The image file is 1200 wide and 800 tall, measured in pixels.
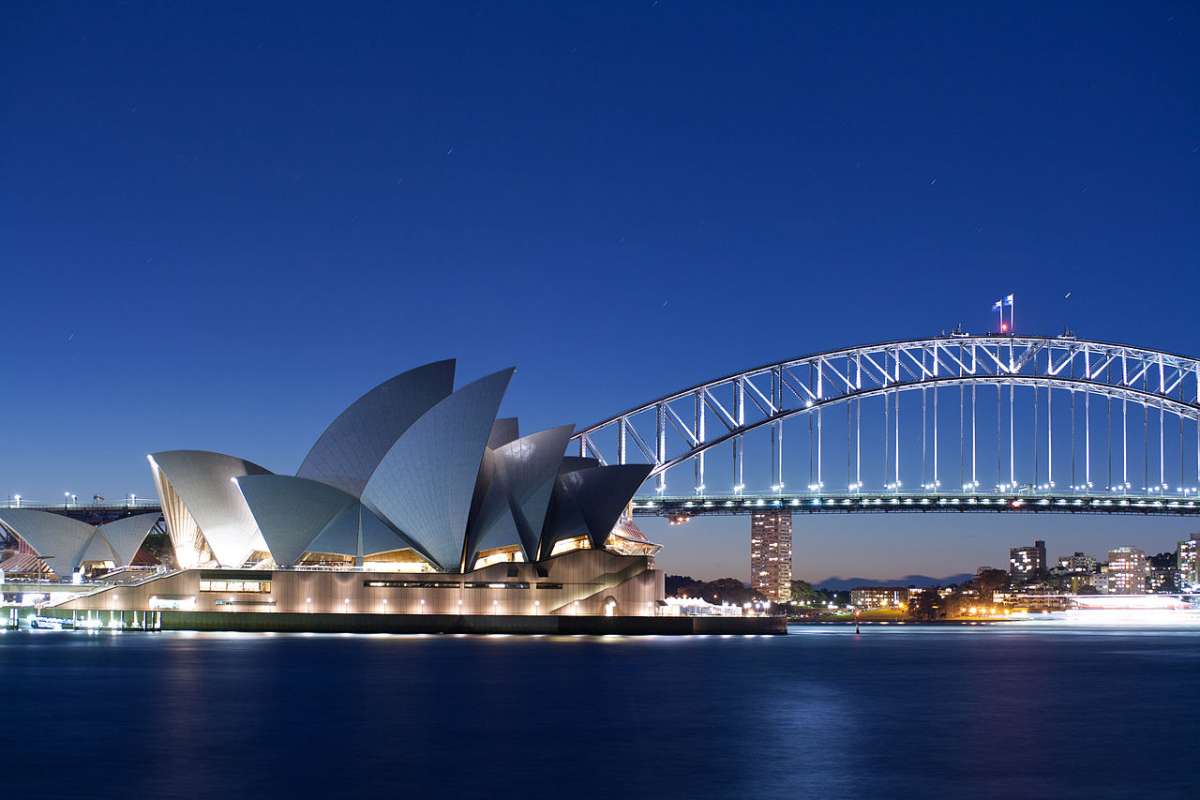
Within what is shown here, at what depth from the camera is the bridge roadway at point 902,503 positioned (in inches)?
3501

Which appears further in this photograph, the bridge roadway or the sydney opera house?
the bridge roadway

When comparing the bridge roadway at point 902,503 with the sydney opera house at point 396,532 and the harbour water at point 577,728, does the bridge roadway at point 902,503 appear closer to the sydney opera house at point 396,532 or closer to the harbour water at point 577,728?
the sydney opera house at point 396,532

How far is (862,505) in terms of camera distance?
291 ft

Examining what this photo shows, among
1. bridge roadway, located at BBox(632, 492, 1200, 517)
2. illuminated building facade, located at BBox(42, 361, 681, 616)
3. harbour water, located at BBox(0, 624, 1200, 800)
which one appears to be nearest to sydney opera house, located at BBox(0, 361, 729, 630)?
illuminated building facade, located at BBox(42, 361, 681, 616)

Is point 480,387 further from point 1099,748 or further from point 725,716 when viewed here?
point 1099,748

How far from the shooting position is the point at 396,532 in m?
70.8

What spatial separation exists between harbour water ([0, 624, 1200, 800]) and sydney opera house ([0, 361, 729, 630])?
21540 millimetres

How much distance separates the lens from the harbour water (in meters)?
19.5

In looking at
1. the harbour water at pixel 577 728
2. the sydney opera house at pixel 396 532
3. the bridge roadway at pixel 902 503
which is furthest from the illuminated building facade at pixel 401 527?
the harbour water at pixel 577 728

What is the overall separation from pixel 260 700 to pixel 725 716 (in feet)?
34.0

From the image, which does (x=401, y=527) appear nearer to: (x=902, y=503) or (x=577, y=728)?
(x=902, y=503)

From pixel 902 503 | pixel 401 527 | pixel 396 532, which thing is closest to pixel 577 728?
pixel 401 527

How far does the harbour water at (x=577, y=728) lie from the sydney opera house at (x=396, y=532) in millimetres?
21540

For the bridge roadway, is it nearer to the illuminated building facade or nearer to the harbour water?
the illuminated building facade
